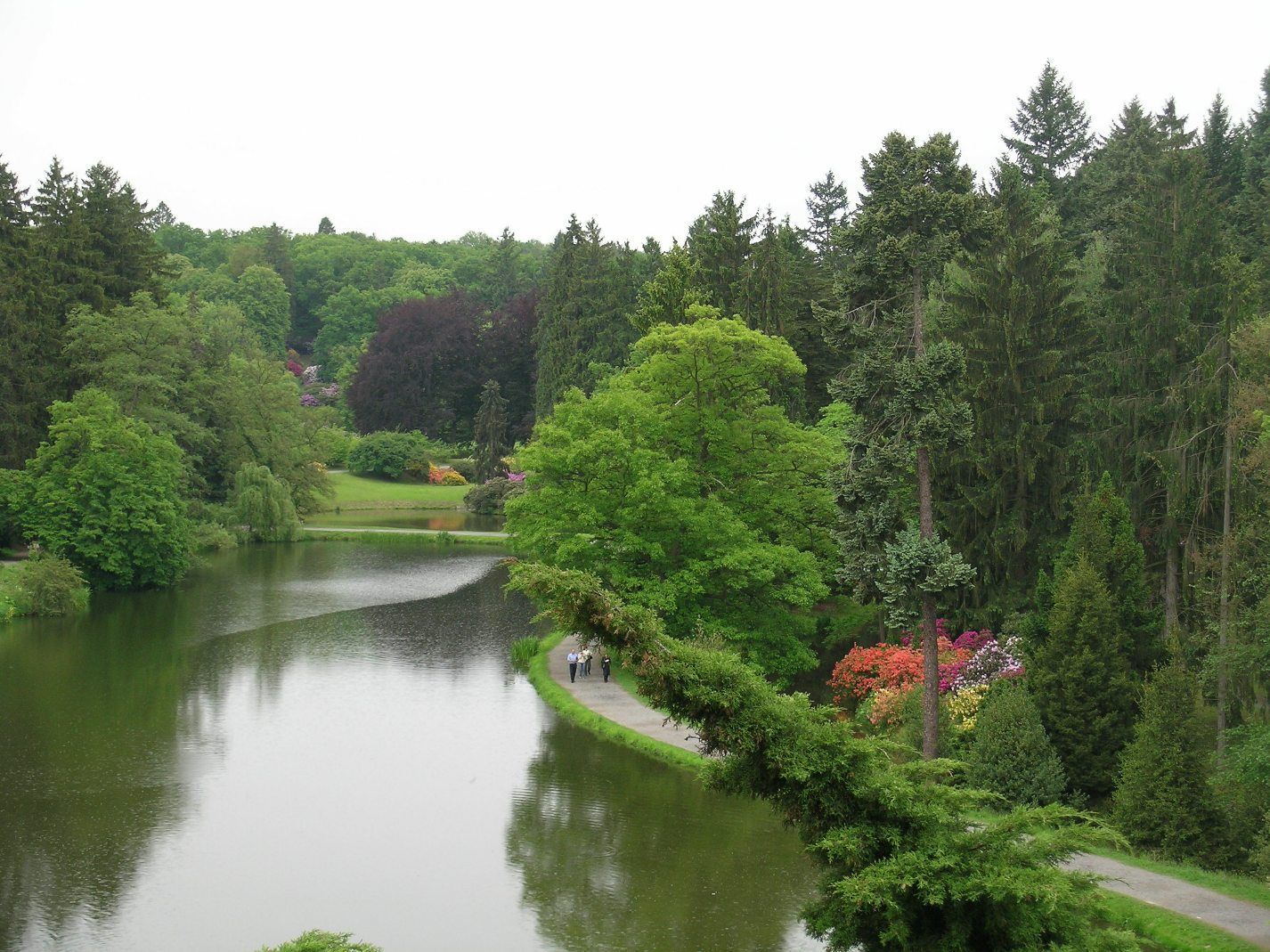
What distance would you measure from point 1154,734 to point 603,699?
14.1m

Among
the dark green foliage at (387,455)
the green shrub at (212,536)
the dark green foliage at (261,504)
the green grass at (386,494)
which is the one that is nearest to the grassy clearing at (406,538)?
the dark green foliage at (261,504)

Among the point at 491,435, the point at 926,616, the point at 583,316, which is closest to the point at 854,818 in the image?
the point at 926,616

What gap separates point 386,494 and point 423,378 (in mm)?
11499

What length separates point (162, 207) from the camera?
16425cm

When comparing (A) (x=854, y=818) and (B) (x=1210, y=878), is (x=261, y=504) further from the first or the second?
(A) (x=854, y=818)

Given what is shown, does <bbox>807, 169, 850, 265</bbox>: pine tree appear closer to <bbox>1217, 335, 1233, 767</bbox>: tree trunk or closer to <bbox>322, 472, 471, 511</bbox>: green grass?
<bbox>322, 472, 471, 511</bbox>: green grass

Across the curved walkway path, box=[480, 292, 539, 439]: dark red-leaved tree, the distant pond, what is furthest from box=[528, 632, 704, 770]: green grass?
box=[480, 292, 539, 439]: dark red-leaved tree

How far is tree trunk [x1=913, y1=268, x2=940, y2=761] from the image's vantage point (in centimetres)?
2203

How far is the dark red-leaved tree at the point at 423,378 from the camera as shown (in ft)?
281

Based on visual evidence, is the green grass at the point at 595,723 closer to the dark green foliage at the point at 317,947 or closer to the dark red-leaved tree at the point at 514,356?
the dark green foliage at the point at 317,947

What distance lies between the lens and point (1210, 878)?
17.8m

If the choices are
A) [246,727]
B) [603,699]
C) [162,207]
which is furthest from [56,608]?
[162,207]

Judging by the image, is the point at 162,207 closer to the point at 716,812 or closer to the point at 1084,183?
the point at 1084,183

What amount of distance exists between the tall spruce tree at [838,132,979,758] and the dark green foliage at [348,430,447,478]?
201 feet
